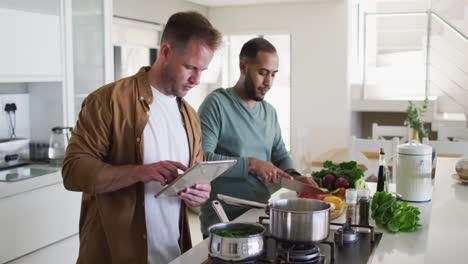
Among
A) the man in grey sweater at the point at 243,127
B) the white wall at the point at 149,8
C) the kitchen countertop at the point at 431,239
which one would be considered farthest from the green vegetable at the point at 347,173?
the white wall at the point at 149,8

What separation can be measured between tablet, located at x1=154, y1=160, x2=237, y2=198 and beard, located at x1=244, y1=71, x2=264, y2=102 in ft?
2.48

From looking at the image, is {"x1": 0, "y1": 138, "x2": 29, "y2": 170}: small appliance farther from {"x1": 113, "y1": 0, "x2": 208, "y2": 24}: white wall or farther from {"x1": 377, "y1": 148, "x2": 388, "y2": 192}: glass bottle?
{"x1": 377, "y1": 148, "x2": 388, "y2": 192}: glass bottle

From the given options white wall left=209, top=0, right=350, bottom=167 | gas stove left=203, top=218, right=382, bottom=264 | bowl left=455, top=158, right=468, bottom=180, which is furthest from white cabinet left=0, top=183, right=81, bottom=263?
white wall left=209, top=0, right=350, bottom=167

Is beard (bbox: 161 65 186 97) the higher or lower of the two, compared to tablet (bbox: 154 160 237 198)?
higher

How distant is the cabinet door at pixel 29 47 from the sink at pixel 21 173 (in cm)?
52

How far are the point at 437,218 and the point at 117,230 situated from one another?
1.07 m

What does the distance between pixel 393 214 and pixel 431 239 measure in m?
0.20

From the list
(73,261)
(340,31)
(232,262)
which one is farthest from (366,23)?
(232,262)

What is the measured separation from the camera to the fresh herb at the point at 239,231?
1.42m

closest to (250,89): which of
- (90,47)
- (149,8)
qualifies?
(90,47)

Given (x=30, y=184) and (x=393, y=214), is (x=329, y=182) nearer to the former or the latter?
(x=393, y=214)

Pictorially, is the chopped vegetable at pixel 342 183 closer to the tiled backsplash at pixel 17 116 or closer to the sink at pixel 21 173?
the sink at pixel 21 173

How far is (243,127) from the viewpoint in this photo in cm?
229

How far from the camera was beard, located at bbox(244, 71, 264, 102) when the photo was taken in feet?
7.57
